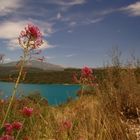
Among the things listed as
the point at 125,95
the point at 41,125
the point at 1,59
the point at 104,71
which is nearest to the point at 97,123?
the point at 41,125

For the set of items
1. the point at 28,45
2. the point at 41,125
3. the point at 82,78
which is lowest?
the point at 41,125

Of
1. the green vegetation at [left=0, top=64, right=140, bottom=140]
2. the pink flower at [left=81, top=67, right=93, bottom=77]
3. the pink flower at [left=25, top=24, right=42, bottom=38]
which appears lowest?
the green vegetation at [left=0, top=64, right=140, bottom=140]

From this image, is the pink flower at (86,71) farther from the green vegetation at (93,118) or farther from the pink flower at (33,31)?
the pink flower at (33,31)

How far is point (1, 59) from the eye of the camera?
372 centimetres

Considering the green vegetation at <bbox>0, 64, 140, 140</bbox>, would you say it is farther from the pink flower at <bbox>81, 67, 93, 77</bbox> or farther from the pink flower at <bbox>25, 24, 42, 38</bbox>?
the pink flower at <bbox>25, 24, 42, 38</bbox>

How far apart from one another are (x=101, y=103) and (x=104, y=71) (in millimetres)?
3696

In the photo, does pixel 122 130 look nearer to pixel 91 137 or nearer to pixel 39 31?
pixel 91 137

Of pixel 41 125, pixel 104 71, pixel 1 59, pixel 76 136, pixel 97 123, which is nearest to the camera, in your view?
pixel 1 59

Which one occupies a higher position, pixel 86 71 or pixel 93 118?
pixel 86 71

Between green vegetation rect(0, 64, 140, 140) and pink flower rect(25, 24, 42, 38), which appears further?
green vegetation rect(0, 64, 140, 140)

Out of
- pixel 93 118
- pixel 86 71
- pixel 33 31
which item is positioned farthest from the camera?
pixel 93 118

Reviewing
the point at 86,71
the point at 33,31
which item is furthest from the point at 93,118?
the point at 33,31

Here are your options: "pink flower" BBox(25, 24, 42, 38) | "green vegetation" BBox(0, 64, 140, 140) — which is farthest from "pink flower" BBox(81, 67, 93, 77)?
"pink flower" BBox(25, 24, 42, 38)

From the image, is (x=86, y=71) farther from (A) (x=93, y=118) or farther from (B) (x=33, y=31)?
(B) (x=33, y=31)
